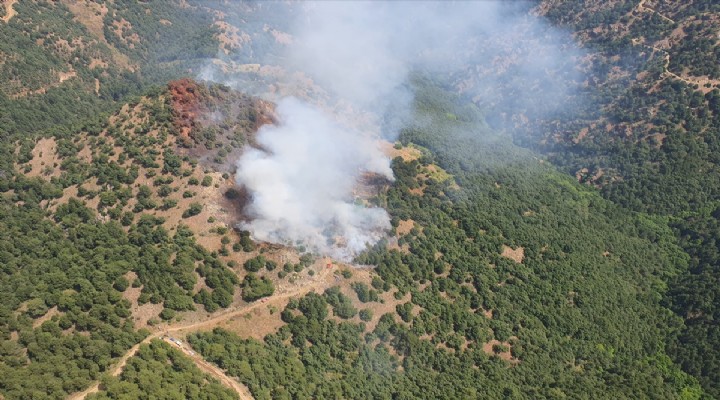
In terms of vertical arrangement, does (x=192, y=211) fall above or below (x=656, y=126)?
below

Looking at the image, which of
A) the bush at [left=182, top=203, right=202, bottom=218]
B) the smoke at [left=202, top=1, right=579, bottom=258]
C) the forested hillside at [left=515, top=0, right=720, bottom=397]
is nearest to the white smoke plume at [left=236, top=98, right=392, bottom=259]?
the smoke at [left=202, top=1, right=579, bottom=258]

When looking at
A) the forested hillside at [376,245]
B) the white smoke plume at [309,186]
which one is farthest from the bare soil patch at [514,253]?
the white smoke plume at [309,186]

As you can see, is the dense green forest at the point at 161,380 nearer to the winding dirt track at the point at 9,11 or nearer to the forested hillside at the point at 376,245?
the forested hillside at the point at 376,245

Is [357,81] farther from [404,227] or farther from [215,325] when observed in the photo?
[215,325]

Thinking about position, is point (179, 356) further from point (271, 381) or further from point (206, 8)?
point (206, 8)

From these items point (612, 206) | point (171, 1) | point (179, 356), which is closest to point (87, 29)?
point (171, 1)

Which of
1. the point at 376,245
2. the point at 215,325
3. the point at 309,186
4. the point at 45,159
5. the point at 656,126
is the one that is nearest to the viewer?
the point at 215,325

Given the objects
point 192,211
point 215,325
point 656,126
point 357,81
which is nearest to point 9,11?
point 357,81
